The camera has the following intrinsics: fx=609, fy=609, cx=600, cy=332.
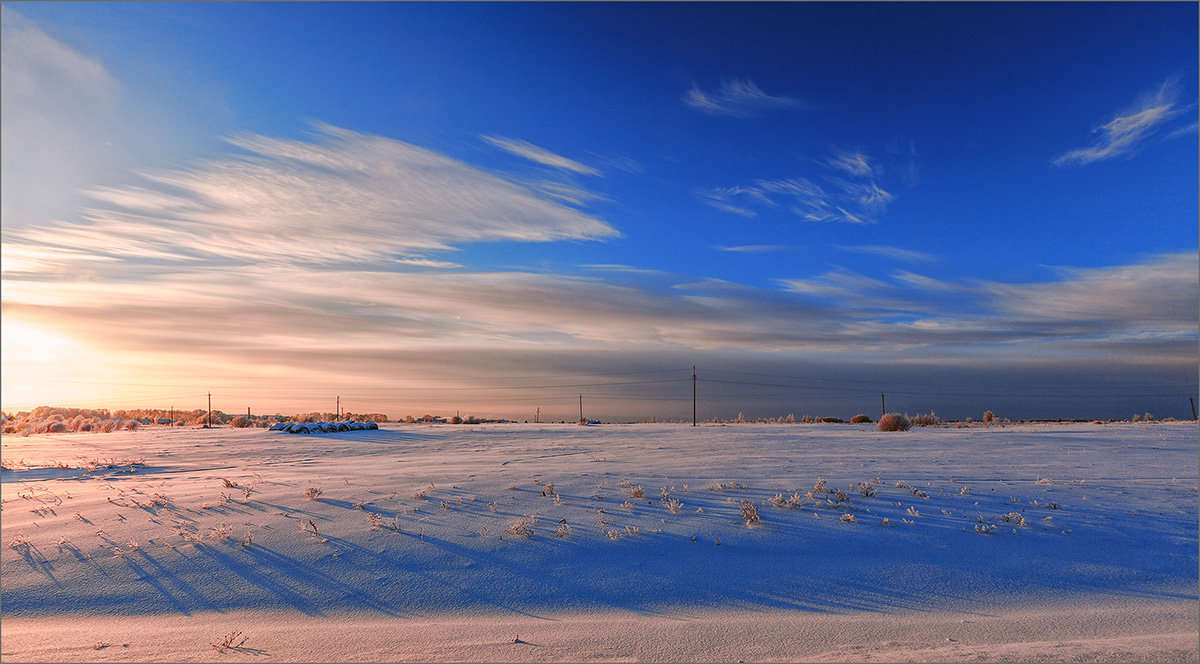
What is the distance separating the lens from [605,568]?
247 inches

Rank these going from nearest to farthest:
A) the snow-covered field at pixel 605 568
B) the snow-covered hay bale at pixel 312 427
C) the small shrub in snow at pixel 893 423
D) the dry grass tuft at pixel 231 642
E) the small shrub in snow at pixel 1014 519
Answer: the dry grass tuft at pixel 231 642 < the snow-covered field at pixel 605 568 < the small shrub in snow at pixel 1014 519 < the snow-covered hay bale at pixel 312 427 < the small shrub in snow at pixel 893 423

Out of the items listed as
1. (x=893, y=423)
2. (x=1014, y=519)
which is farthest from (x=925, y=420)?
(x=1014, y=519)

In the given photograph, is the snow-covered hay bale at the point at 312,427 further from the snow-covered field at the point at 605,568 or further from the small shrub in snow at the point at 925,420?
the small shrub in snow at the point at 925,420

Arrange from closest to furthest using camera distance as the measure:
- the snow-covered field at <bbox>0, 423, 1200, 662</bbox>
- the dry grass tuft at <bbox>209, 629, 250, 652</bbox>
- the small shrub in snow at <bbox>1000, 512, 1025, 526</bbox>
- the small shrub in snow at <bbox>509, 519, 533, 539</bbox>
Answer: the dry grass tuft at <bbox>209, 629, 250, 652</bbox>, the snow-covered field at <bbox>0, 423, 1200, 662</bbox>, the small shrub in snow at <bbox>509, 519, 533, 539</bbox>, the small shrub in snow at <bbox>1000, 512, 1025, 526</bbox>

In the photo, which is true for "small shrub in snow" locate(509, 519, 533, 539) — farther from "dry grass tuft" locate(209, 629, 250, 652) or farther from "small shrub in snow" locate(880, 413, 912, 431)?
"small shrub in snow" locate(880, 413, 912, 431)

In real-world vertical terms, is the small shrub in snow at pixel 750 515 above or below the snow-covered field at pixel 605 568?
above

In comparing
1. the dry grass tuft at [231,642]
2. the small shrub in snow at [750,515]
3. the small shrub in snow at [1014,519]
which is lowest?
the dry grass tuft at [231,642]

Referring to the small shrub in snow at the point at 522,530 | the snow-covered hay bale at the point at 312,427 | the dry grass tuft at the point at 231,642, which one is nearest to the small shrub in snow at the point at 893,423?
the snow-covered hay bale at the point at 312,427

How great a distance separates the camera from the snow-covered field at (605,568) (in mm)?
4723

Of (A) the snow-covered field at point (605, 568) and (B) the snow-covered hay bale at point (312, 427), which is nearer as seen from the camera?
(A) the snow-covered field at point (605, 568)

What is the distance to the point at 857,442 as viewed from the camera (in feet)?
66.4

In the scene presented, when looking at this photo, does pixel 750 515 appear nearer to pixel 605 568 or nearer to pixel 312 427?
pixel 605 568

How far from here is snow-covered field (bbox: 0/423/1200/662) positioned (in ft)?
15.5

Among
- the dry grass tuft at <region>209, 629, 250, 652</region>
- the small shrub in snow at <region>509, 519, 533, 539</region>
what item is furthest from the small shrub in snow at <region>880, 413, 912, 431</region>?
the dry grass tuft at <region>209, 629, 250, 652</region>
